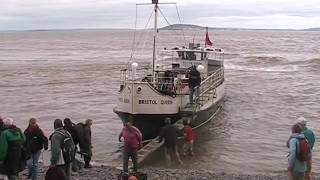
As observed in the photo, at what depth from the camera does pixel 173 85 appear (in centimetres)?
1944

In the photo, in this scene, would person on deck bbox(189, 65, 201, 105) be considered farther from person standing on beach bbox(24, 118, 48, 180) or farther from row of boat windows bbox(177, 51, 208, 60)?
person standing on beach bbox(24, 118, 48, 180)

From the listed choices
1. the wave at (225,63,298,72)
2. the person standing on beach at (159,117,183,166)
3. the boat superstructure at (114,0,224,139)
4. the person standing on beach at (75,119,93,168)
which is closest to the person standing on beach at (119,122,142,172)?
the person standing on beach at (75,119,93,168)

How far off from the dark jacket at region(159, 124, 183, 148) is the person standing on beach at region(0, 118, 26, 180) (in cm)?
605

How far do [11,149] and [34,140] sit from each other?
1316 millimetres

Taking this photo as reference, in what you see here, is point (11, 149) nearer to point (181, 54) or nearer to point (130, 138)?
point (130, 138)

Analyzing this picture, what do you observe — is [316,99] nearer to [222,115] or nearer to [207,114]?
[222,115]

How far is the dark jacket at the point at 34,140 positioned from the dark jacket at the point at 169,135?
496 centimetres

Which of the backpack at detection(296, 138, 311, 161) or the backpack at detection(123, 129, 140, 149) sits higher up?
the backpack at detection(296, 138, 311, 161)

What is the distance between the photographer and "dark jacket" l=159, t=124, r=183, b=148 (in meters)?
14.8

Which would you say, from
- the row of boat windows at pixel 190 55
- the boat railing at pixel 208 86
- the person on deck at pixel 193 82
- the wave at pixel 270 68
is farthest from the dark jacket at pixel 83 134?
the wave at pixel 270 68

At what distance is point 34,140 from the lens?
10.4 metres

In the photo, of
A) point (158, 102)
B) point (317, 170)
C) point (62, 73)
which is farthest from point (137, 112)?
point (62, 73)

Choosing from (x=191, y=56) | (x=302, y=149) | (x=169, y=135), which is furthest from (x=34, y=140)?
(x=191, y=56)

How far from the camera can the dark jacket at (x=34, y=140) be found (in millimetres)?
10344
